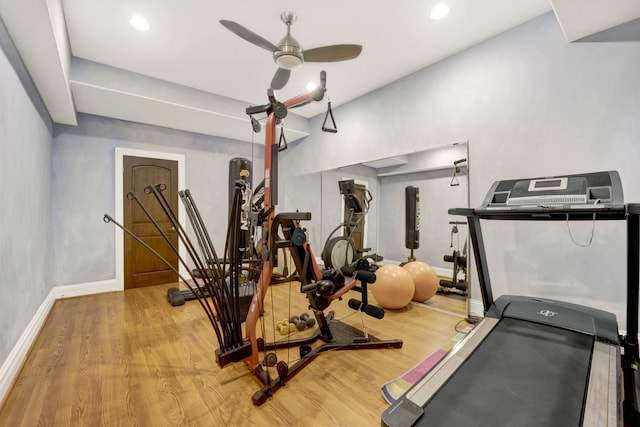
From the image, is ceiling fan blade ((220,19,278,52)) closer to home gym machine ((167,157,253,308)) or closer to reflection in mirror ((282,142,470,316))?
home gym machine ((167,157,253,308))

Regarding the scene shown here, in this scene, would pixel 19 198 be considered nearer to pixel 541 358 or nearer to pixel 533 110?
pixel 541 358

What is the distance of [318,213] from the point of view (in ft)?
15.9

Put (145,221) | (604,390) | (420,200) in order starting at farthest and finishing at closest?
(145,221), (420,200), (604,390)

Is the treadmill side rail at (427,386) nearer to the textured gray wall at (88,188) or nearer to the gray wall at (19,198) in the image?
the gray wall at (19,198)

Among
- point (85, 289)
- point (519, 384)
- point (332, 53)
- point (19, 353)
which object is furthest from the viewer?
point (85, 289)

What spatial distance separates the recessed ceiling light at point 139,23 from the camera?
8.23 feet

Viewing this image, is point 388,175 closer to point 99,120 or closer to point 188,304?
point 188,304

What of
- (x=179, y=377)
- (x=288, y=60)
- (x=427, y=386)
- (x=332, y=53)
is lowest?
(x=179, y=377)

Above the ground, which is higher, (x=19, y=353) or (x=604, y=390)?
(x=604, y=390)

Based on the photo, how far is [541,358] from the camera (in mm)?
1491

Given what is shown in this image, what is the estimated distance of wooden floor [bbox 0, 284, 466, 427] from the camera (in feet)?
5.08

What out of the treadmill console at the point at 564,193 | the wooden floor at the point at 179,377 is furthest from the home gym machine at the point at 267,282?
the treadmill console at the point at 564,193

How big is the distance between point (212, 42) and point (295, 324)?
9.73 feet

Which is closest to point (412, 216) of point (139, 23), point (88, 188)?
point (139, 23)
